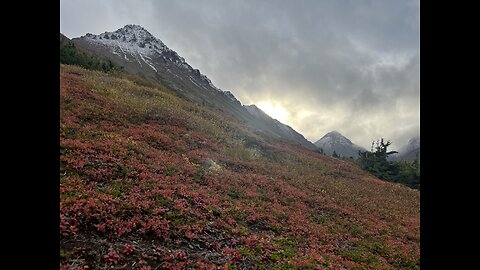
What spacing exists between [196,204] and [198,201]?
509mm

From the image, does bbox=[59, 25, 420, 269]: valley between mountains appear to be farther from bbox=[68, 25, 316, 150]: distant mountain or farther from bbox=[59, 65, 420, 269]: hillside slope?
bbox=[68, 25, 316, 150]: distant mountain

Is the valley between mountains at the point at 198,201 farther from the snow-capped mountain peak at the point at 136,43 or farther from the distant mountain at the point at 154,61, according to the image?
the snow-capped mountain peak at the point at 136,43

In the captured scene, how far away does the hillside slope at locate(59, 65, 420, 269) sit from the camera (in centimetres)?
1341

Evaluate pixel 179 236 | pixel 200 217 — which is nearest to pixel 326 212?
pixel 200 217

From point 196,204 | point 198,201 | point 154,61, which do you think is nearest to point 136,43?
point 154,61

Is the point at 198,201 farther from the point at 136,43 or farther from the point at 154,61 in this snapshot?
the point at 136,43

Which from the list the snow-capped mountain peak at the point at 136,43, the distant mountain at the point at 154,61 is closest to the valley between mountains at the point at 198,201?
the distant mountain at the point at 154,61

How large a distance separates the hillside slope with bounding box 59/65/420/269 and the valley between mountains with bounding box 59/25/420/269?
3.2 inches

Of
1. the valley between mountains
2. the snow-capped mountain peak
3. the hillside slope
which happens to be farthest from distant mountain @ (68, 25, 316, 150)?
the hillside slope

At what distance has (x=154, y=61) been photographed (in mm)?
137375
